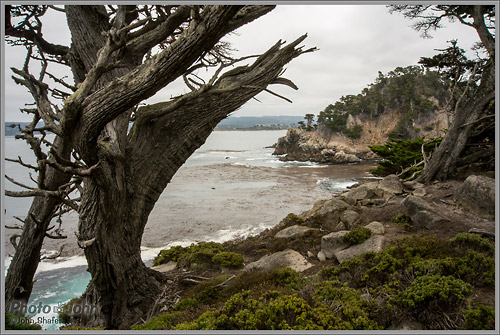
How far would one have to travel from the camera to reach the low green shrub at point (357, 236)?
657 cm

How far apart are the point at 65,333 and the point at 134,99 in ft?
7.76

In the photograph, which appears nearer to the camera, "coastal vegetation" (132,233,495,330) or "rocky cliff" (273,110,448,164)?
"coastal vegetation" (132,233,495,330)

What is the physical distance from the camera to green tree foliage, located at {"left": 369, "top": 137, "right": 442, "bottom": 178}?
45.5ft

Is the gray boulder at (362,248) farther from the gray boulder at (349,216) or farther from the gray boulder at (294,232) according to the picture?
the gray boulder at (294,232)

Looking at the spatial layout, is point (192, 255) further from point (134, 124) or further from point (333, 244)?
point (134, 124)

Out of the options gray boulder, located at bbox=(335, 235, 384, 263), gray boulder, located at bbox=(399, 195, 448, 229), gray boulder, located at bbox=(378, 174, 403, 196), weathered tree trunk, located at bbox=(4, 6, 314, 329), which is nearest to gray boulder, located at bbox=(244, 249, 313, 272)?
gray boulder, located at bbox=(335, 235, 384, 263)

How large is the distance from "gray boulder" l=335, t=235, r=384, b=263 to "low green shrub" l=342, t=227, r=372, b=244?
0.09m

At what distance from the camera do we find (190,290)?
5.60 metres

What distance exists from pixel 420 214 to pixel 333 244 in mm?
2313

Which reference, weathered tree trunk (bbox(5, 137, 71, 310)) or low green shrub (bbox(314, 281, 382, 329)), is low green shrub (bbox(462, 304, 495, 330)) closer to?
low green shrub (bbox(314, 281, 382, 329))

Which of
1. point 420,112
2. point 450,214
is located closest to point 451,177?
point 450,214

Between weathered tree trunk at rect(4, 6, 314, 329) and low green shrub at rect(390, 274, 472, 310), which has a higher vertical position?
weathered tree trunk at rect(4, 6, 314, 329)

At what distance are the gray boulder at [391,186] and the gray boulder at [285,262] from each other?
514 cm

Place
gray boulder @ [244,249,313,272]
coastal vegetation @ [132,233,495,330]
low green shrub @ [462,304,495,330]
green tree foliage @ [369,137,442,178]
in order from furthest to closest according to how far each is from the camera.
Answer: green tree foliage @ [369,137,442,178] → gray boulder @ [244,249,313,272] → coastal vegetation @ [132,233,495,330] → low green shrub @ [462,304,495,330]
